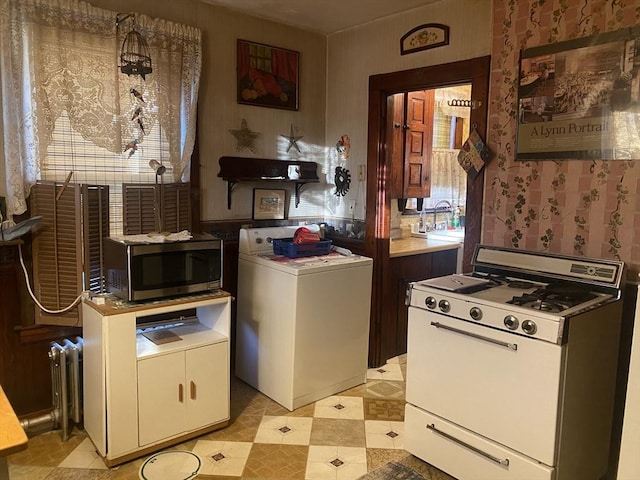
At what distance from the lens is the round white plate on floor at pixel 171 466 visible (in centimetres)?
236

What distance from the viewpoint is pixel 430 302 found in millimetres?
2385

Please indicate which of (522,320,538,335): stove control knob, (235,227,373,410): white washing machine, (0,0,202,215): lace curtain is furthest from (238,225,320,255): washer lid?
(522,320,538,335): stove control knob

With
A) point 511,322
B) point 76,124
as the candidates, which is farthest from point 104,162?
point 511,322

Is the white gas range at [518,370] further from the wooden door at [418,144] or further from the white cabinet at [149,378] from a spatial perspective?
the wooden door at [418,144]

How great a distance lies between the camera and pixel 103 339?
2330mm

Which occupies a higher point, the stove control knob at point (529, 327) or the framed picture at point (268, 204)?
the framed picture at point (268, 204)

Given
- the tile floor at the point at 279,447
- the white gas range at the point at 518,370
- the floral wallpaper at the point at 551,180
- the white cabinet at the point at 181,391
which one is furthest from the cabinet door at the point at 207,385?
the floral wallpaper at the point at 551,180

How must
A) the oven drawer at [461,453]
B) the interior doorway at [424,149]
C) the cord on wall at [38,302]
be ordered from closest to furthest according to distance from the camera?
the oven drawer at [461,453], the cord on wall at [38,302], the interior doorway at [424,149]

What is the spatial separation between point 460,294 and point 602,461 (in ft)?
3.41

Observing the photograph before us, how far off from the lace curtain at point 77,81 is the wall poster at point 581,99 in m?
1.98

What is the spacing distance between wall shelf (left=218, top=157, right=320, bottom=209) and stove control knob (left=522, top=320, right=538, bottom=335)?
2.07 metres

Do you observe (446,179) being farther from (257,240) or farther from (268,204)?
(257,240)

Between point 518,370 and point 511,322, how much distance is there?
0.20 m

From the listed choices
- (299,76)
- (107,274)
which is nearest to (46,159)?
(107,274)
